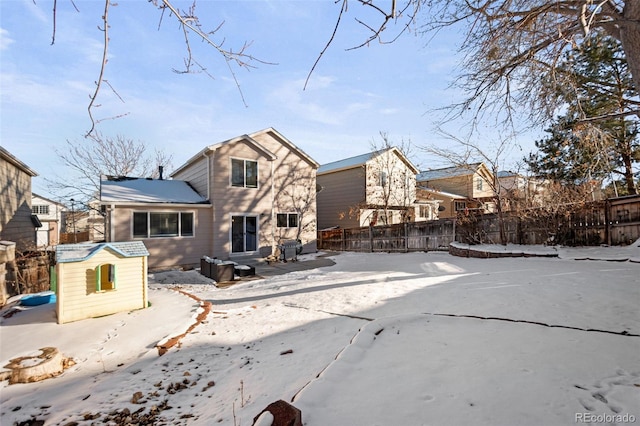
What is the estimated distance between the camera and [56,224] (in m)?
29.0

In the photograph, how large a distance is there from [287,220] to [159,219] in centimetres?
565

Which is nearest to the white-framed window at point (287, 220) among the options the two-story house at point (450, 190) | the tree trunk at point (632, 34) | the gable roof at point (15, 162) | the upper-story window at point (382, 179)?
the upper-story window at point (382, 179)

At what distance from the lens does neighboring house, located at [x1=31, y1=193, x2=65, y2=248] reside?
2751cm

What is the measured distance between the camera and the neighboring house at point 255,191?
12.5 meters

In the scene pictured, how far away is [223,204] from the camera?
41.3 feet

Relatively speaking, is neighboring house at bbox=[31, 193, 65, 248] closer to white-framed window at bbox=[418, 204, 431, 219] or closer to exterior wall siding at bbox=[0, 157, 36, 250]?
exterior wall siding at bbox=[0, 157, 36, 250]

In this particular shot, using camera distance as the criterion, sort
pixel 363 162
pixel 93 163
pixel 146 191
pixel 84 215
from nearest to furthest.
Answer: pixel 146 191 → pixel 363 162 → pixel 93 163 → pixel 84 215

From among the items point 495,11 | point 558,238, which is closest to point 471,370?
point 495,11

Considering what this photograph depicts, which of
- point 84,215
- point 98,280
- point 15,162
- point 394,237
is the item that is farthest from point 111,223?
point 84,215

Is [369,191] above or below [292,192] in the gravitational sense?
above

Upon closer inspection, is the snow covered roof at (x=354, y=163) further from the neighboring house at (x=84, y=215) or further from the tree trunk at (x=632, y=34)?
the tree trunk at (x=632, y=34)

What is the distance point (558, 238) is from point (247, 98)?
10.5 meters

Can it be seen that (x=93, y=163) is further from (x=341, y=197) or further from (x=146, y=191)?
(x=341, y=197)

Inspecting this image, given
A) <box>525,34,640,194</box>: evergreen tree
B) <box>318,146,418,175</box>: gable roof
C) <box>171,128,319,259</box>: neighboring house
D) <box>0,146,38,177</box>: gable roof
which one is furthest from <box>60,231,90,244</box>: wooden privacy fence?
<box>525,34,640,194</box>: evergreen tree
